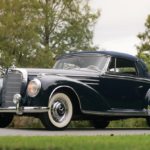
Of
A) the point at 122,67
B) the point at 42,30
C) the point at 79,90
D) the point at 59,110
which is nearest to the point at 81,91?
the point at 79,90

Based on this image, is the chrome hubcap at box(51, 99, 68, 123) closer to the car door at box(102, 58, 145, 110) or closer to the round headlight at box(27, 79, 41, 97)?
the round headlight at box(27, 79, 41, 97)

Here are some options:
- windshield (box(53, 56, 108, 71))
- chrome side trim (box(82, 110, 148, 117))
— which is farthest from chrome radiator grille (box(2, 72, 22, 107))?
windshield (box(53, 56, 108, 71))

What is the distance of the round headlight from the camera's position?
805 centimetres

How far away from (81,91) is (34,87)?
1171 millimetres

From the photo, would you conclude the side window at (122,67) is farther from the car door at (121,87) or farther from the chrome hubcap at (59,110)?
the chrome hubcap at (59,110)

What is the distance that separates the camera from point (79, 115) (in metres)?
8.95

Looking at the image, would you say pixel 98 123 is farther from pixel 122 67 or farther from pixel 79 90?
pixel 79 90

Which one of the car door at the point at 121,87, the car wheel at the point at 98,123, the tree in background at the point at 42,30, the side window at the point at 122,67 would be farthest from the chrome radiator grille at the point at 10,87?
the tree in background at the point at 42,30

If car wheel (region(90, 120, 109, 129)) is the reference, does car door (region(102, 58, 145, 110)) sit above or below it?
above

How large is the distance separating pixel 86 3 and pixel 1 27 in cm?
954

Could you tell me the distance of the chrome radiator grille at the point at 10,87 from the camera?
8.63 m

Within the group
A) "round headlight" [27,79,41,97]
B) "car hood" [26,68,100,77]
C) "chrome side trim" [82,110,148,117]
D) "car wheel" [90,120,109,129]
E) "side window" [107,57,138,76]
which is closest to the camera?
"round headlight" [27,79,41,97]

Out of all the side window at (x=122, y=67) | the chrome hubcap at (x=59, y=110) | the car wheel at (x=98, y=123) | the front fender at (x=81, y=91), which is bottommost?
the car wheel at (x=98, y=123)

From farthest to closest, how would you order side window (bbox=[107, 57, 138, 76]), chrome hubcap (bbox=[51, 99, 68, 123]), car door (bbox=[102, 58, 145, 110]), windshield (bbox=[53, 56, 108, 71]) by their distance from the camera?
side window (bbox=[107, 57, 138, 76]), windshield (bbox=[53, 56, 108, 71]), car door (bbox=[102, 58, 145, 110]), chrome hubcap (bbox=[51, 99, 68, 123])
